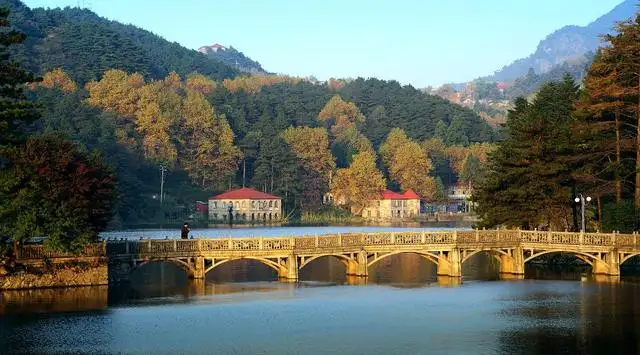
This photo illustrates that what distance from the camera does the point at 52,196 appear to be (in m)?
57.8

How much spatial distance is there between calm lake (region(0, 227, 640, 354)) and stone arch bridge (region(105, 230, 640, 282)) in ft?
4.30

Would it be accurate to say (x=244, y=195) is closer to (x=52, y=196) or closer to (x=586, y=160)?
(x=586, y=160)

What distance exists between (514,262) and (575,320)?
19.6m

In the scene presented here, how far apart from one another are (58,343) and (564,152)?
4373 centimetres

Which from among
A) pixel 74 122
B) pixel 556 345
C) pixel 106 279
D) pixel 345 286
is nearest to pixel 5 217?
pixel 106 279

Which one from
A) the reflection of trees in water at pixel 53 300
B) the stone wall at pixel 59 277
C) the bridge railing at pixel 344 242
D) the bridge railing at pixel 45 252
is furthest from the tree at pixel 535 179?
the reflection of trees in water at pixel 53 300

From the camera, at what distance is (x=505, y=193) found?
75562mm

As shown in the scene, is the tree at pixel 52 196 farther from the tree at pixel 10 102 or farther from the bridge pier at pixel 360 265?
the bridge pier at pixel 360 265

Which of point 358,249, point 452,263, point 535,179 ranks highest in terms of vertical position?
point 535,179

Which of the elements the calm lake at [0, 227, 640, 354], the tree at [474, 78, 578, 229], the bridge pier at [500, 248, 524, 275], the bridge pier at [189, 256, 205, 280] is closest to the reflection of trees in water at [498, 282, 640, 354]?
the calm lake at [0, 227, 640, 354]

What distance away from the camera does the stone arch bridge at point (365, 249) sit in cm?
6141

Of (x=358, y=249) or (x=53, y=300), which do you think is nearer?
(x=53, y=300)

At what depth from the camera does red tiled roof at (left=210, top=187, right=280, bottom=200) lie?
189m

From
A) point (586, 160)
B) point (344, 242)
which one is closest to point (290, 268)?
point (344, 242)
